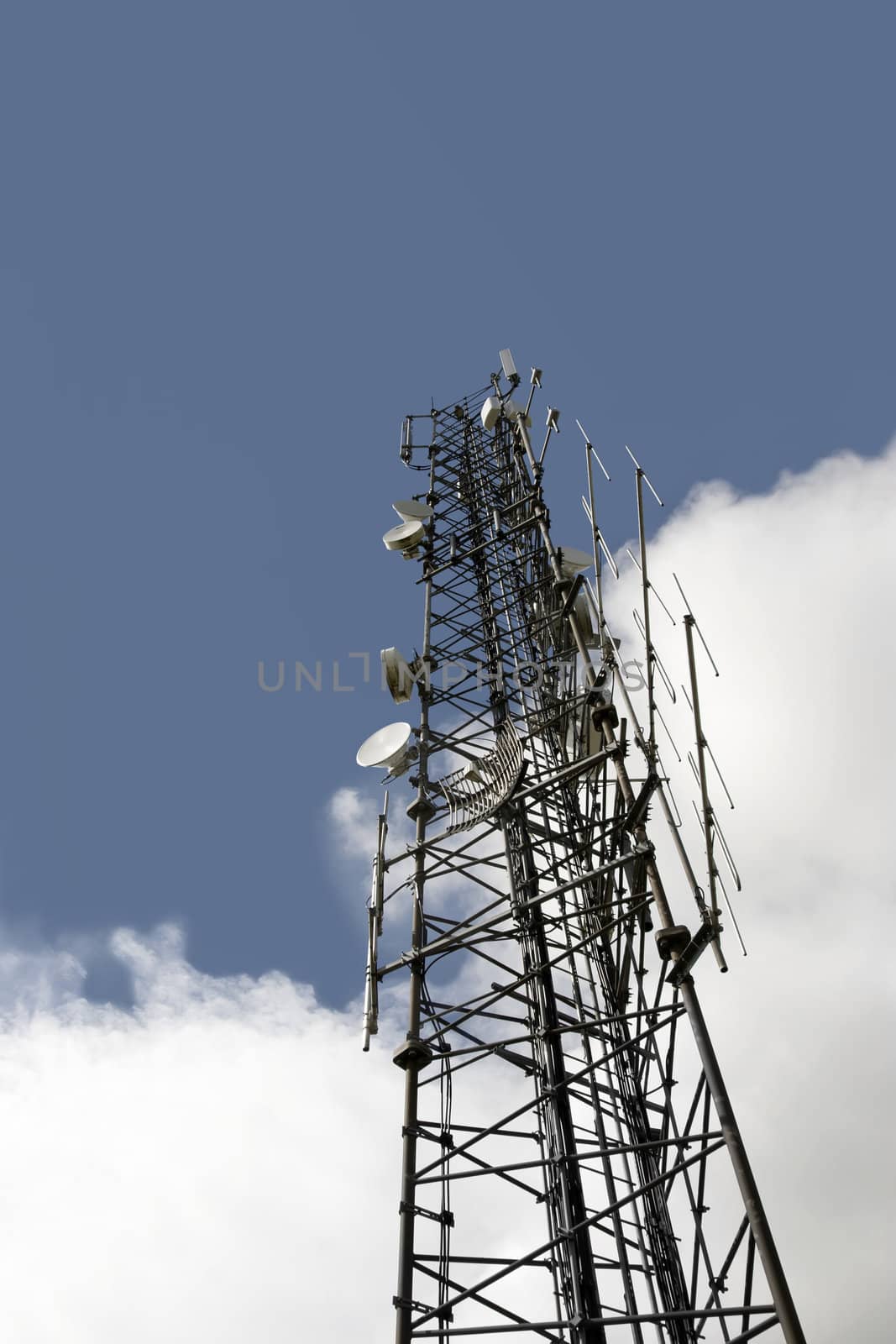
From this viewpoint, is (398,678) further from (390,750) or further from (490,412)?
(490,412)

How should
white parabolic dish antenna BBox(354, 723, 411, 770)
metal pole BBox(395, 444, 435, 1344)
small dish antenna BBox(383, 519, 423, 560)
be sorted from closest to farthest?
metal pole BBox(395, 444, 435, 1344) < white parabolic dish antenna BBox(354, 723, 411, 770) < small dish antenna BBox(383, 519, 423, 560)

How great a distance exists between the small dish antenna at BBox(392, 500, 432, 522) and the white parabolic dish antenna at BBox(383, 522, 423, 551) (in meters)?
0.61

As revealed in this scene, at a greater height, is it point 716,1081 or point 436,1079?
point 436,1079

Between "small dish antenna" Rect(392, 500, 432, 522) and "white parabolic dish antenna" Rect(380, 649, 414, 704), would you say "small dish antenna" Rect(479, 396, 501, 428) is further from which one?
"white parabolic dish antenna" Rect(380, 649, 414, 704)

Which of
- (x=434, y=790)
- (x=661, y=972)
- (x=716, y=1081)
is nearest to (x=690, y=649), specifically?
(x=661, y=972)

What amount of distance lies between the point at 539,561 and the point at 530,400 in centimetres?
463

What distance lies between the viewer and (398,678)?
44.3ft

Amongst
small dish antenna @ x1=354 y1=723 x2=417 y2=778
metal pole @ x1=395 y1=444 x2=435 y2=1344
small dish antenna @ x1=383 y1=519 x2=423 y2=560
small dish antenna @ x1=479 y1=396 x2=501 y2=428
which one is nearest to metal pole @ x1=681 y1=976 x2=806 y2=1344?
metal pole @ x1=395 y1=444 x2=435 y2=1344

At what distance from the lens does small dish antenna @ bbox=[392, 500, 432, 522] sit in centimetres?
1688

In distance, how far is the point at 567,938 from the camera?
10.6 meters

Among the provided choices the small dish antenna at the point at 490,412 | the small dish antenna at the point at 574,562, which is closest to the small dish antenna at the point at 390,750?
the small dish antenna at the point at 574,562

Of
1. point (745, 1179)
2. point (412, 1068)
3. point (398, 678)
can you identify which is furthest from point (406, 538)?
point (745, 1179)

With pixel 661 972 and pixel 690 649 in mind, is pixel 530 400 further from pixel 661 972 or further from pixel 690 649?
pixel 661 972

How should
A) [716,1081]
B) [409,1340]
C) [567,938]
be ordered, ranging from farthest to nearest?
[567,938] → [409,1340] → [716,1081]
